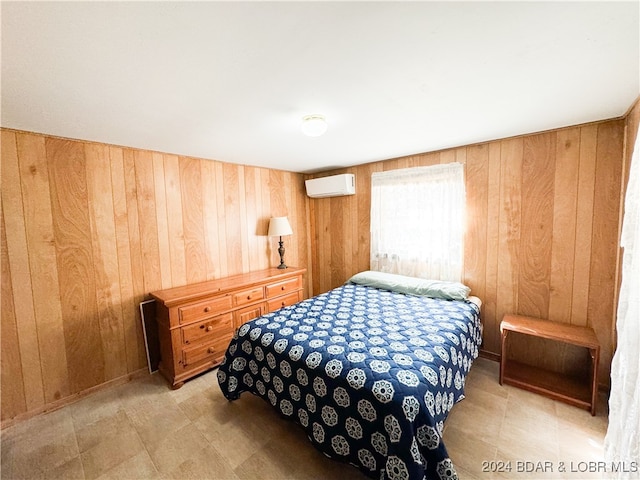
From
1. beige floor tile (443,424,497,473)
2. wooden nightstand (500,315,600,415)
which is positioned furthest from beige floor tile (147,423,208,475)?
wooden nightstand (500,315,600,415)

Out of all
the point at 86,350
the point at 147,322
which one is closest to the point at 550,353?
the point at 147,322

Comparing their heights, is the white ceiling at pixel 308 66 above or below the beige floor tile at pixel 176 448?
above

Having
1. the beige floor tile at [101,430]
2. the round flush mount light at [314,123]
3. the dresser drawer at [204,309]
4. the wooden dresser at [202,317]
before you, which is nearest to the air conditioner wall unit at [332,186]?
the wooden dresser at [202,317]

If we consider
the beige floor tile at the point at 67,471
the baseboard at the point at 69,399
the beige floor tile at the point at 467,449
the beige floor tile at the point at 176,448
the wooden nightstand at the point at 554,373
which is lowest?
the beige floor tile at the point at 67,471

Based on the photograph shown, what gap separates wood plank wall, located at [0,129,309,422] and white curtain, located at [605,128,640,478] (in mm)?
3136

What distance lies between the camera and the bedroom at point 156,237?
1866 millimetres

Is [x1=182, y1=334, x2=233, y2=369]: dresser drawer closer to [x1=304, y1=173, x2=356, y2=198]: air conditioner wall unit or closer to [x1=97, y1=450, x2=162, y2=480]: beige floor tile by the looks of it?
[x1=97, y1=450, x2=162, y2=480]: beige floor tile

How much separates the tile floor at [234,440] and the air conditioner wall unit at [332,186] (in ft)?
8.05

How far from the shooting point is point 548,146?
217 cm

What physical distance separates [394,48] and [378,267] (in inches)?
98.4

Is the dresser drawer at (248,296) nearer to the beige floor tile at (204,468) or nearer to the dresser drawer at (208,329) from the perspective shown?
the dresser drawer at (208,329)

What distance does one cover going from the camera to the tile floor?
1.47 m

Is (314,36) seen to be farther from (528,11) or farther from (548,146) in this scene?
(548,146)

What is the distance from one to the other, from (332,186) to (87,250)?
256 cm
